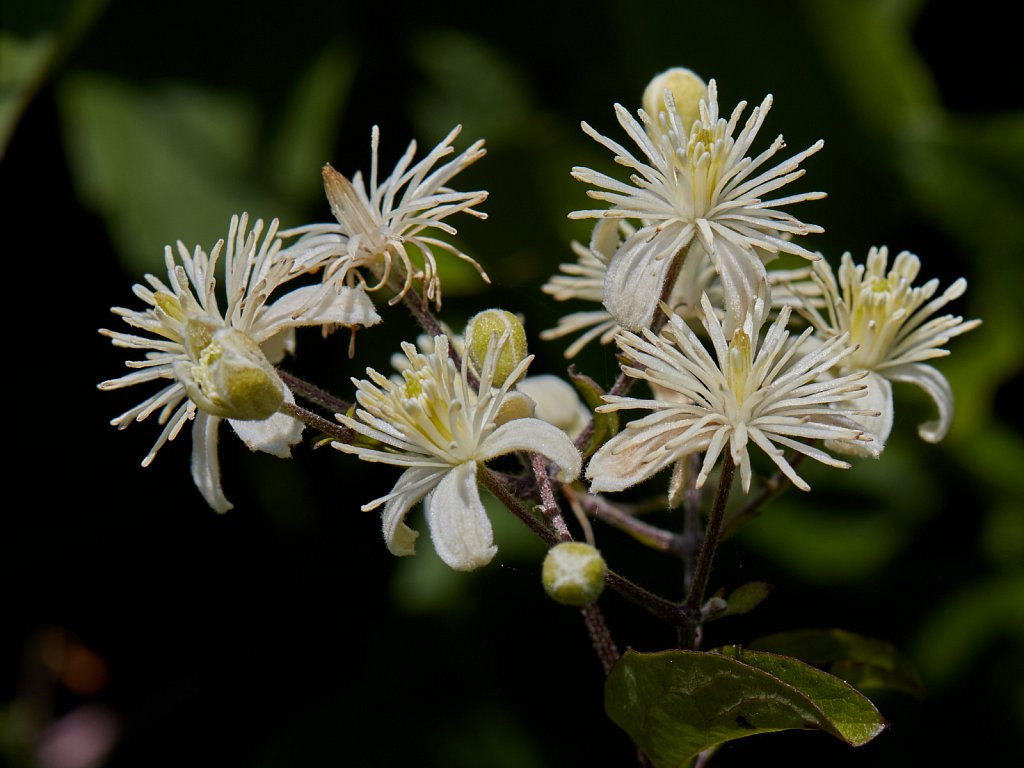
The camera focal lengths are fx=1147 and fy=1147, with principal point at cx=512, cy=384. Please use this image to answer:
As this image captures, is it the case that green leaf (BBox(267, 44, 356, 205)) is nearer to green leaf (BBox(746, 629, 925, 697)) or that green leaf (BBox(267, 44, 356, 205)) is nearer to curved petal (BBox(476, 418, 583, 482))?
curved petal (BBox(476, 418, 583, 482))

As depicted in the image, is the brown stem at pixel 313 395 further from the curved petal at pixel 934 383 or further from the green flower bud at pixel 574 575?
the curved petal at pixel 934 383

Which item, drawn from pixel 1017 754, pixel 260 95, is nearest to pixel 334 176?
pixel 260 95

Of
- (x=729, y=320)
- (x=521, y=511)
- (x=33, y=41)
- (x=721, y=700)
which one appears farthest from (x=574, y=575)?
(x=33, y=41)

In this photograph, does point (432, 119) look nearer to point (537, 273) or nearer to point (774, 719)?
point (537, 273)

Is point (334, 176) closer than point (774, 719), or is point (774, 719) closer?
point (774, 719)

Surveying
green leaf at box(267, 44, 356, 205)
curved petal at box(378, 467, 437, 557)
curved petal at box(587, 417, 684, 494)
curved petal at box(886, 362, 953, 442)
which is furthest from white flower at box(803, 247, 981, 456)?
green leaf at box(267, 44, 356, 205)

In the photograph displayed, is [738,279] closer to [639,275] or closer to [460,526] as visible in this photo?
[639,275]

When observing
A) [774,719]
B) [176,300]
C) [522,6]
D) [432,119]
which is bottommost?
[774,719]
